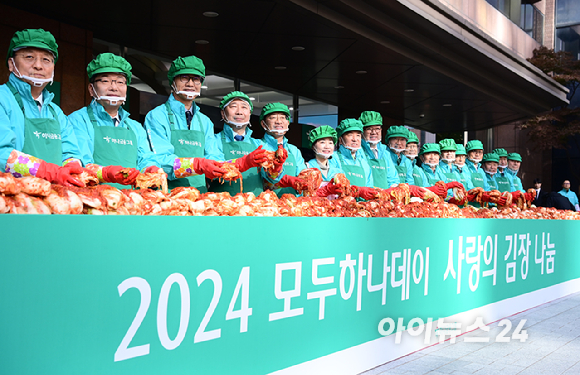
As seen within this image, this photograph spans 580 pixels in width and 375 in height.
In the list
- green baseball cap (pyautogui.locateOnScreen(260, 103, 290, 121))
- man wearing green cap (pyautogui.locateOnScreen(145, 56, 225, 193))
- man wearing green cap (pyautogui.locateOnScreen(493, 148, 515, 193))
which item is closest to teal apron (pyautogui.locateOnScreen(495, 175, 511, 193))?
man wearing green cap (pyautogui.locateOnScreen(493, 148, 515, 193))

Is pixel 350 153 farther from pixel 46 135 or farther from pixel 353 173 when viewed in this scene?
pixel 46 135

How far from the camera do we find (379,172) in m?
6.08

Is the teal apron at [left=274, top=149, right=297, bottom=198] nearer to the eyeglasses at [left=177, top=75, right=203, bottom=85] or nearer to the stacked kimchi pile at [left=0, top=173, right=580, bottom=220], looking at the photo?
the stacked kimchi pile at [left=0, top=173, right=580, bottom=220]

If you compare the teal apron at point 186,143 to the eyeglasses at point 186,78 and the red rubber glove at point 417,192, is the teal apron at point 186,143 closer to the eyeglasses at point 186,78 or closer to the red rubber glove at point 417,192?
the eyeglasses at point 186,78

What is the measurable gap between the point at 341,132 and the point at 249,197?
2.95 m

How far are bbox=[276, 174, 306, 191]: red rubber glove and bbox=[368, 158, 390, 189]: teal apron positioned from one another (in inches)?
83.5

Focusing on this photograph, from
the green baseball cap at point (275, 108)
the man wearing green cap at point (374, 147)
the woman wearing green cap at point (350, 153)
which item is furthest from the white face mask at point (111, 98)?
the man wearing green cap at point (374, 147)

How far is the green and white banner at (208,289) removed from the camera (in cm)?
157

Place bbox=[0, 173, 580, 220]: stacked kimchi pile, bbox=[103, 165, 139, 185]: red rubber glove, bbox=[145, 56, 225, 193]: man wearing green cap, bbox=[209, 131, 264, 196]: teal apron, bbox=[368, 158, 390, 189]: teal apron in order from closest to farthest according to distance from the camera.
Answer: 1. bbox=[0, 173, 580, 220]: stacked kimchi pile
2. bbox=[103, 165, 139, 185]: red rubber glove
3. bbox=[145, 56, 225, 193]: man wearing green cap
4. bbox=[209, 131, 264, 196]: teal apron
5. bbox=[368, 158, 390, 189]: teal apron

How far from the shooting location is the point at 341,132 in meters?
5.59

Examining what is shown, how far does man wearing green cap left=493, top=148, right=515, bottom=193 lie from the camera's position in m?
9.25

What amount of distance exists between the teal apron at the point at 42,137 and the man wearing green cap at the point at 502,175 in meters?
7.87

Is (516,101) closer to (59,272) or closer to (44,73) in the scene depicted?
(44,73)

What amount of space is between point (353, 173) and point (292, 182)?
1.64m
